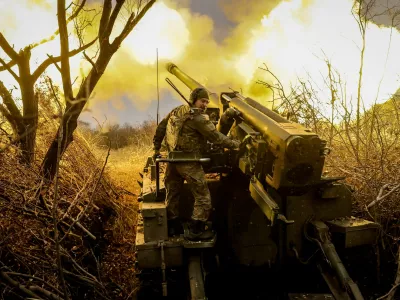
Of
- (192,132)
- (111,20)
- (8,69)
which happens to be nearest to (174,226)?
(192,132)

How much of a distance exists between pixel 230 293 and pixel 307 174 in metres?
2.28

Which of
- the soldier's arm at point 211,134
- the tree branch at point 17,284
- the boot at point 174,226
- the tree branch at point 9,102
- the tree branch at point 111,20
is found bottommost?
the tree branch at point 17,284

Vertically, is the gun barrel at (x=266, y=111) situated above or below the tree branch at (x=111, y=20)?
below

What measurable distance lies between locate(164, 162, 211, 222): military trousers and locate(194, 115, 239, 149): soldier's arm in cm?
38

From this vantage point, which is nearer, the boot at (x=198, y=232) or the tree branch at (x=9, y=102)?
the boot at (x=198, y=232)

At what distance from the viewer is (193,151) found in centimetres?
487

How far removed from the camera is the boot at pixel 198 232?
4.63 m

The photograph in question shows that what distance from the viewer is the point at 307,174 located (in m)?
3.85

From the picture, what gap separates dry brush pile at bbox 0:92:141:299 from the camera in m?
3.72

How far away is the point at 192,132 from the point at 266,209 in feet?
4.57

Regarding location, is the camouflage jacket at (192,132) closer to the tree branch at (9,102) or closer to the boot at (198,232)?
the boot at (198,232)

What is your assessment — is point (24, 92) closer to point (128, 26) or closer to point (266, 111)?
point (128, 26)

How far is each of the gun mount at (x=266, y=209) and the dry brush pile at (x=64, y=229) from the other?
727 mm

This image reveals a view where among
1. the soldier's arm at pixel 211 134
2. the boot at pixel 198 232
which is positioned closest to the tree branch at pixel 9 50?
the soldier's arm at pixel 211 134
